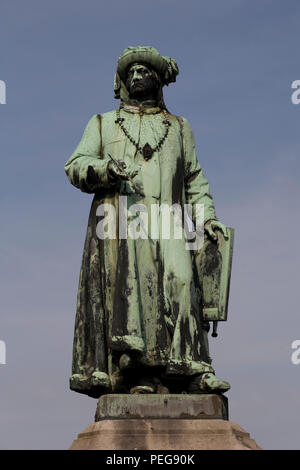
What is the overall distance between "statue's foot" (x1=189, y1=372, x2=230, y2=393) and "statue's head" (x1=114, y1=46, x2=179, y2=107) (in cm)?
384

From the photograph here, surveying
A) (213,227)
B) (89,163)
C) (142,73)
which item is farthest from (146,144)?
(213,227)

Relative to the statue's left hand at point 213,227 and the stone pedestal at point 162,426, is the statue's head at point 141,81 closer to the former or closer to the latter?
the statue's left hand at point 213,227

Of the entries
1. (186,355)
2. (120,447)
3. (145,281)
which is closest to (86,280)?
(145,281)

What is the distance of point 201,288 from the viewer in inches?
523

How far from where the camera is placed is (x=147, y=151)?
44.6 ft

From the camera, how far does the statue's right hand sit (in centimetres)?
1295

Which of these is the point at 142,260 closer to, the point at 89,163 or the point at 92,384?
the point at 89,163

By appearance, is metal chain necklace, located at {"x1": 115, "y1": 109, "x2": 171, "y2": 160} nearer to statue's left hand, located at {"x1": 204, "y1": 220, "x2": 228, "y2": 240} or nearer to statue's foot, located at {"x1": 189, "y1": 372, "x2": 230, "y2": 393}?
statue's left hand, located at {"x1": 204, "y1": 220, "x2": 228, "y2": 240}

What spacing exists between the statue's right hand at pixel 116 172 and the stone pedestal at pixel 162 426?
2.67 meters

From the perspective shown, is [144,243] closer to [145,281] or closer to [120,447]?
[145,281]

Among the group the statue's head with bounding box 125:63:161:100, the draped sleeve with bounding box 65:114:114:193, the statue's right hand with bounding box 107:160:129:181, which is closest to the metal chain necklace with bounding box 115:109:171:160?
the draped sleeve with bounding box 65:114:114:193

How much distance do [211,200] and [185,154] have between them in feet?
2.35

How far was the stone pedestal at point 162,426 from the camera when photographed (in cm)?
1174

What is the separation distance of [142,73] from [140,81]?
0.11 m
